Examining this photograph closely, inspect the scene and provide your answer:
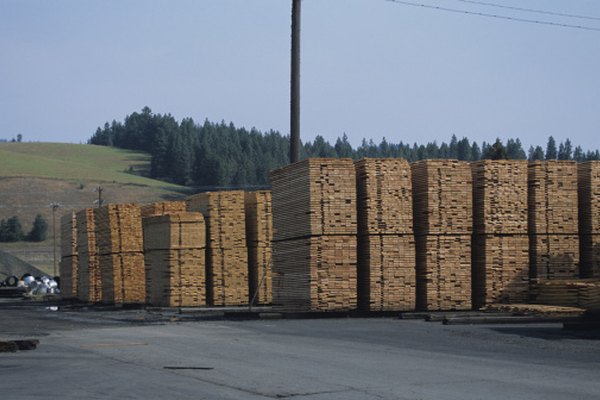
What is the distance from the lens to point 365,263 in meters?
21.5

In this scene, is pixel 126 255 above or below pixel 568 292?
above

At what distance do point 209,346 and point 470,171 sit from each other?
355 inches

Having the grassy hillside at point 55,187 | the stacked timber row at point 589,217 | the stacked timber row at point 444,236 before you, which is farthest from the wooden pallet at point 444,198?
the grassy hillside at point 55,187

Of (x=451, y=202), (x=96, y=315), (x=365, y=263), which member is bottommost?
(x=96, y=315)

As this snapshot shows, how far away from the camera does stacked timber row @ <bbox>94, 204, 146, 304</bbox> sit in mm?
31312

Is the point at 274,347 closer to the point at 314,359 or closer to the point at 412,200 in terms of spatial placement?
the point at 314,359

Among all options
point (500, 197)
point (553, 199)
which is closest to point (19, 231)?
point (500, 197)

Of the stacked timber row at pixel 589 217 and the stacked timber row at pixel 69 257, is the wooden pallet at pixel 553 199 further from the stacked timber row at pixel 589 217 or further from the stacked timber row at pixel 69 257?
the stacked timber row at pixel 69 257

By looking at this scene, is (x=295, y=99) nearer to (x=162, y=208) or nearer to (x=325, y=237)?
(x=325, y=237)

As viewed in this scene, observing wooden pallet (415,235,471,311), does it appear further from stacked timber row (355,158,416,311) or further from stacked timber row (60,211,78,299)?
stacked timber row (60,211,78,299)

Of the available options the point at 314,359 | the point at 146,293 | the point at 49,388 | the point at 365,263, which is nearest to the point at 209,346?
the point at 314,359

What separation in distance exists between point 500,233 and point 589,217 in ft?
7.44

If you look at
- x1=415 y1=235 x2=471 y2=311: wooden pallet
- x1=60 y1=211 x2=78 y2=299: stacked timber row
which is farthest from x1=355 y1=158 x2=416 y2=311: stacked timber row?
x1=60 y1=211 x2=78 y2=299: stacked timber row

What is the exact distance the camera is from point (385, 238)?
21.5 metres
